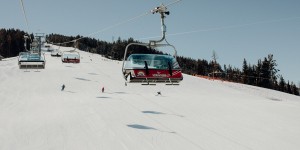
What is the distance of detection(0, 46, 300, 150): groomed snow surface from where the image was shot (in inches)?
846

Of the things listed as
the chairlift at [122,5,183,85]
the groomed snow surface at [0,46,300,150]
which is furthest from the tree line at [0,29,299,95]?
the chairlift at [122,5,183,85]

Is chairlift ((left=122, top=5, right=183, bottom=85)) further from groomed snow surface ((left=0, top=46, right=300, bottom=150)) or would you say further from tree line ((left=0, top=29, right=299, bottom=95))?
tree line ((left=0, top=29, right=299, bottom=95))

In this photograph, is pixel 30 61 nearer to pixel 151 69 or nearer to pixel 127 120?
pixel 127 120

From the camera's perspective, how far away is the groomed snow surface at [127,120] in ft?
70.5

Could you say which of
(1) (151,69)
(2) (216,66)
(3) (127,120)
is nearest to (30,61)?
(3) (127,120)

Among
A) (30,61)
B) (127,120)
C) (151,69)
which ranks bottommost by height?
(127,120)

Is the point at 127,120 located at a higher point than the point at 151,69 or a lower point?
lower

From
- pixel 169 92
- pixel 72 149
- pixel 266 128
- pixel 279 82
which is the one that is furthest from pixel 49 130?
pixel 279 82

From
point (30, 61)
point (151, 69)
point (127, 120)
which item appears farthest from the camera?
point (127, 120)

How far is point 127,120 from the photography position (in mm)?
27562

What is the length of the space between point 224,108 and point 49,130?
21.8m

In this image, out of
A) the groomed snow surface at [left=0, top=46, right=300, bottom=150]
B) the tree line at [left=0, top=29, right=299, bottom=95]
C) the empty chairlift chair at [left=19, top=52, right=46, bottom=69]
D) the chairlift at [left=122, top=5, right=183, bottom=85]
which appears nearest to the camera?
the chairlift at [left=122, top=5, right=183, bottom=85]

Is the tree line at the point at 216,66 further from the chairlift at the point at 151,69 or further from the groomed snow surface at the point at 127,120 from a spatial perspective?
the chairlift at the point at 151,69

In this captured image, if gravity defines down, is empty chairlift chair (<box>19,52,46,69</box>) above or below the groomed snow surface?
above
